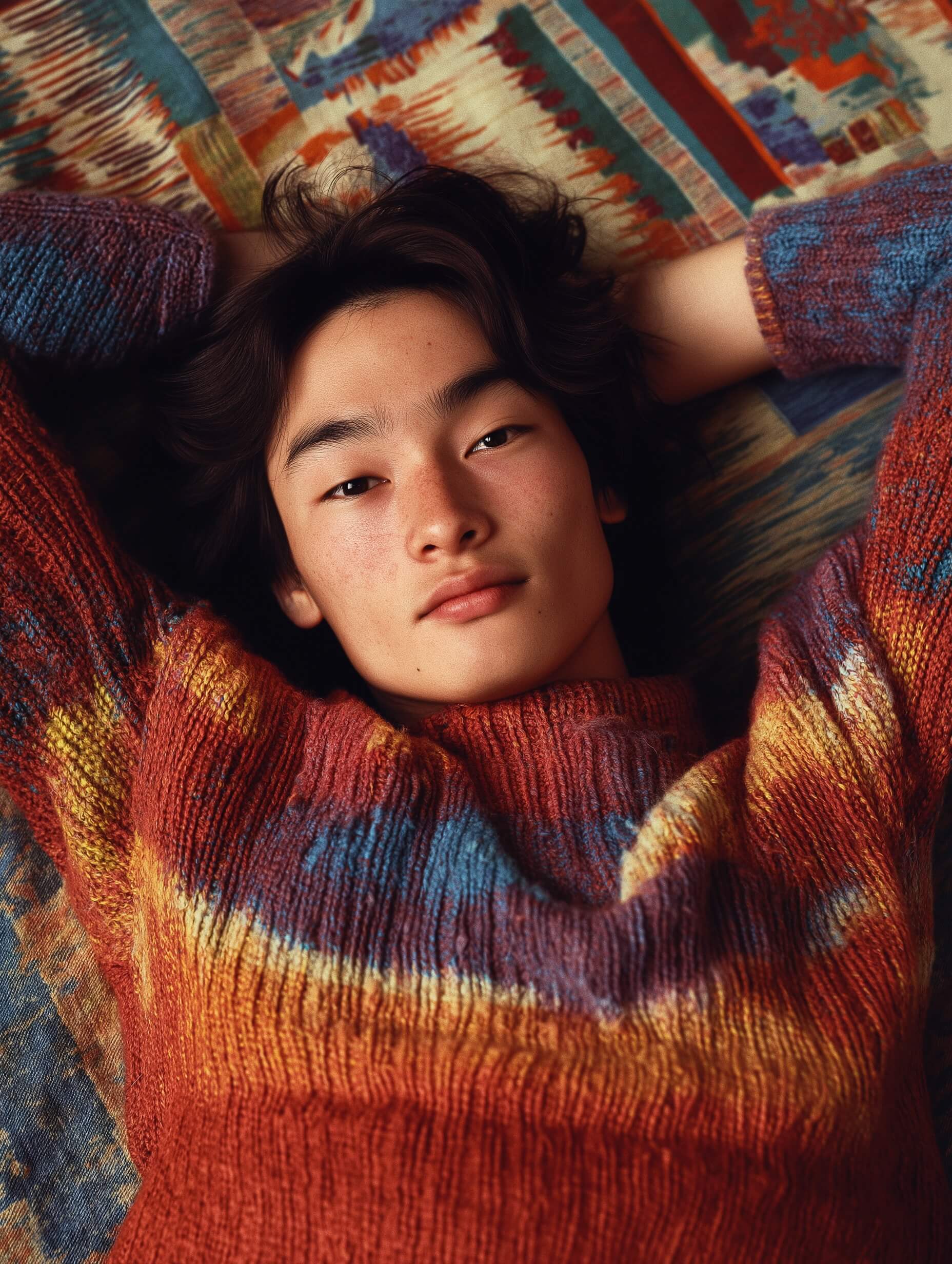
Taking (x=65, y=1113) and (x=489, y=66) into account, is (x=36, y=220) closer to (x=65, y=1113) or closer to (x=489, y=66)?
(x=489, y=66)

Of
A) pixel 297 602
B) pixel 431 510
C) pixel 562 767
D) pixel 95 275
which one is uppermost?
pixel 95 275

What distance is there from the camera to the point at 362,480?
107 cm

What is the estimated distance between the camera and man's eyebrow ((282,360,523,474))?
3.45 ft

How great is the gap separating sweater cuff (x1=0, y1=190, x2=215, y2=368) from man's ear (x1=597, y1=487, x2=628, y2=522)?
52 centimetres

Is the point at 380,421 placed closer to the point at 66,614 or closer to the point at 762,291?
the point at 66,614

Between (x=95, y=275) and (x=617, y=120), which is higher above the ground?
(x=95, y=275)

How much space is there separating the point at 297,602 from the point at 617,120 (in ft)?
2.56

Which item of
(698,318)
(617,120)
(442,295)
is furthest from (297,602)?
(617,120)

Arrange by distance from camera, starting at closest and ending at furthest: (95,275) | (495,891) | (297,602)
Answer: (495,891) → (95,275) → (297,602)

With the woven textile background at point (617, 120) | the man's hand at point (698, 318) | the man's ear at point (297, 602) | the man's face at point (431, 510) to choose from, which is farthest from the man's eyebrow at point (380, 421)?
the woven textile background at point (617, 120)

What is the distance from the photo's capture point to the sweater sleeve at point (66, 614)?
3.33 ft

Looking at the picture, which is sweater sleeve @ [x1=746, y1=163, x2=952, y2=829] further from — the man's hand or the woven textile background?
the woven textile background

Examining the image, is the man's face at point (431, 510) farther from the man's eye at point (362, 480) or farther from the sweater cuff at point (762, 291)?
the sweater cuff at point (762, 291)

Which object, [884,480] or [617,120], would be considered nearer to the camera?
[884,480]
